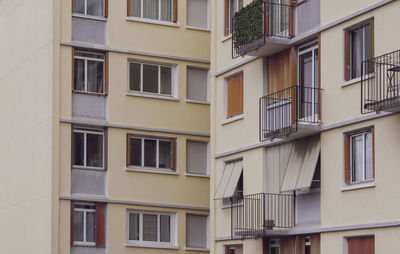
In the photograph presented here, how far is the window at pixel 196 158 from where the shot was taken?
41188mm

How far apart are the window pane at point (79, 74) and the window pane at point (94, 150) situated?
1.85 metres

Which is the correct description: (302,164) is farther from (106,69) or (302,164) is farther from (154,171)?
(106,69)

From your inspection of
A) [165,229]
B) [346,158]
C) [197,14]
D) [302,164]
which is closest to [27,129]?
[165,229]

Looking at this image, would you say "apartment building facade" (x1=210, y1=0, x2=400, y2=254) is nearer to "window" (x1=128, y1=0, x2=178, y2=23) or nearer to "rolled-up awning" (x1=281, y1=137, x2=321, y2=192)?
"rolled-up awning" (x1=281, y1=137, x2=321, y2=192)

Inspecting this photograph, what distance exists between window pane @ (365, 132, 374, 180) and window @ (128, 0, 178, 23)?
51.1ft

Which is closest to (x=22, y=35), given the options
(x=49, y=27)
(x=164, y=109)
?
(x=49, y=27)

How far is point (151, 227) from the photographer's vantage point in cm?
4019

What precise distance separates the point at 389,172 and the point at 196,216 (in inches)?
611

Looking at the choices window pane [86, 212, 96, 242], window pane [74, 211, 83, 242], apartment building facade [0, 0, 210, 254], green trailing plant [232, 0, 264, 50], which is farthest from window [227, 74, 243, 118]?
window pane [74, 211, 83, 242]

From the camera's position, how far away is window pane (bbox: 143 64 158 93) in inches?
1614

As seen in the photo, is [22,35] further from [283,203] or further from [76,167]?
[283,203]

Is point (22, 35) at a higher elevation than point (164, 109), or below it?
higher

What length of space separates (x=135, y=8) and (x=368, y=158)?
1618 cm

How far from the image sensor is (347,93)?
28.6 meters
